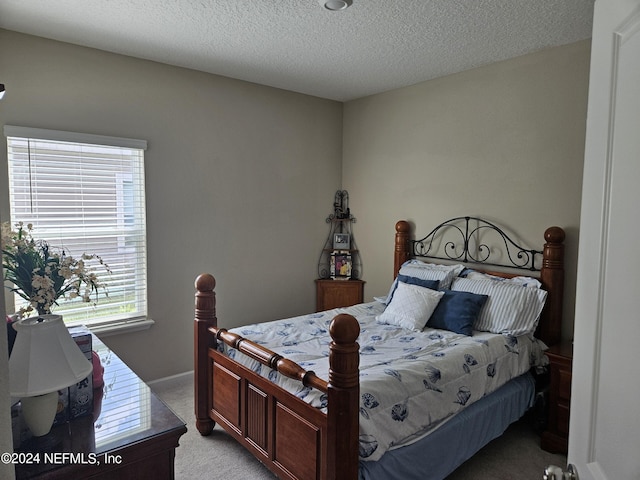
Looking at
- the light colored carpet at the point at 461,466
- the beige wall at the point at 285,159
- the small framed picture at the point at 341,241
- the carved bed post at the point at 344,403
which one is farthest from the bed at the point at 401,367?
the small framed picture at the point at 341,241

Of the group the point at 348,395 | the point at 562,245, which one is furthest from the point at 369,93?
the point at 348,395

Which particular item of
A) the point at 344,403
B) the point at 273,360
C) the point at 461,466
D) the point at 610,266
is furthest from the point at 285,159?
the point at 610,266

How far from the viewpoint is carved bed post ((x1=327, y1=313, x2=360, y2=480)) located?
1.80 m

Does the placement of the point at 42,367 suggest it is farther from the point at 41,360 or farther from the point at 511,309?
the point at 511,309

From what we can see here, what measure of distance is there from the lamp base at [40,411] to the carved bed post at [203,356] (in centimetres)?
142

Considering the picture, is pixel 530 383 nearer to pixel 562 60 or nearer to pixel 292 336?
pixel 292 336

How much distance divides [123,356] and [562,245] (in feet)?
10.9

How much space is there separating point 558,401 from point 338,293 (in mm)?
2245

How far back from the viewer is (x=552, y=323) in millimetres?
2947

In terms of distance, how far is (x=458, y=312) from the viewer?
9.62 ft

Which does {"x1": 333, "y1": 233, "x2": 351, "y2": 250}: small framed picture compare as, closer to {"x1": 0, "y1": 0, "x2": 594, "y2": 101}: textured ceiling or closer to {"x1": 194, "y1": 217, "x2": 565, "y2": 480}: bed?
{"x1": 194, "y1": 217, "x2": 565, "y2": 480}: bed

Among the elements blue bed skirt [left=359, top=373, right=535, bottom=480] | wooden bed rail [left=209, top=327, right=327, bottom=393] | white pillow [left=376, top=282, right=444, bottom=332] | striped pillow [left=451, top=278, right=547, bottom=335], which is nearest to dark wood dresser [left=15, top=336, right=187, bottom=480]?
wooden bed rail [left=209, top=327, right=327, bottom=393]

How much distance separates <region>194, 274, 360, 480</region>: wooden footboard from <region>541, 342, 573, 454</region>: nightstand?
1.50 meters

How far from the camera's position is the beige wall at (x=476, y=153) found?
2928 mm
